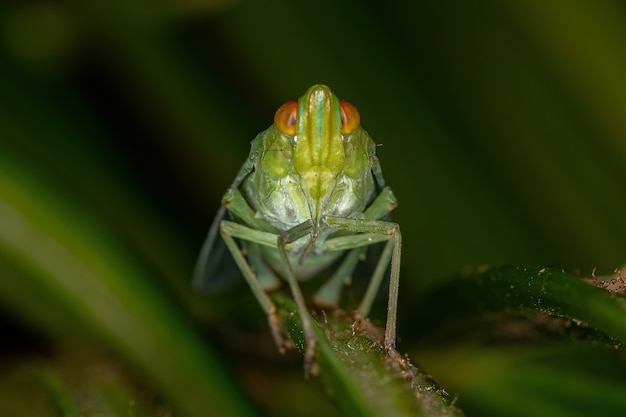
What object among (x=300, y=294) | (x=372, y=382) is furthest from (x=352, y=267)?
(x=372, y=382)

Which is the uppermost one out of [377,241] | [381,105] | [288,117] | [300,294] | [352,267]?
[288,117]

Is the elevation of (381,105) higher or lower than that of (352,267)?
higher

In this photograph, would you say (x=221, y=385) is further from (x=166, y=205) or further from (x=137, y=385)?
(x=166, y=205)

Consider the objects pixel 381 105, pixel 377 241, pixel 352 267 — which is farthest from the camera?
pixel 381 105

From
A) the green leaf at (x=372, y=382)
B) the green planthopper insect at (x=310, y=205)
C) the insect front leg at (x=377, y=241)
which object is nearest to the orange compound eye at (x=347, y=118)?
the green planthopper insect at (x=310, y=205)

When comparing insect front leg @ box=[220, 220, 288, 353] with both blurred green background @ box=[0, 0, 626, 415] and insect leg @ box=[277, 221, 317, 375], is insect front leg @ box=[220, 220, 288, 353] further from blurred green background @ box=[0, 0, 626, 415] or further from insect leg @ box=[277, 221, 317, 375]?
blurred green background @ box=[0, 0, 626, 415]

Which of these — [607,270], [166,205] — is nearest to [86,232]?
[166,205]

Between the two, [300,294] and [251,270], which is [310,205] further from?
[300,294]
